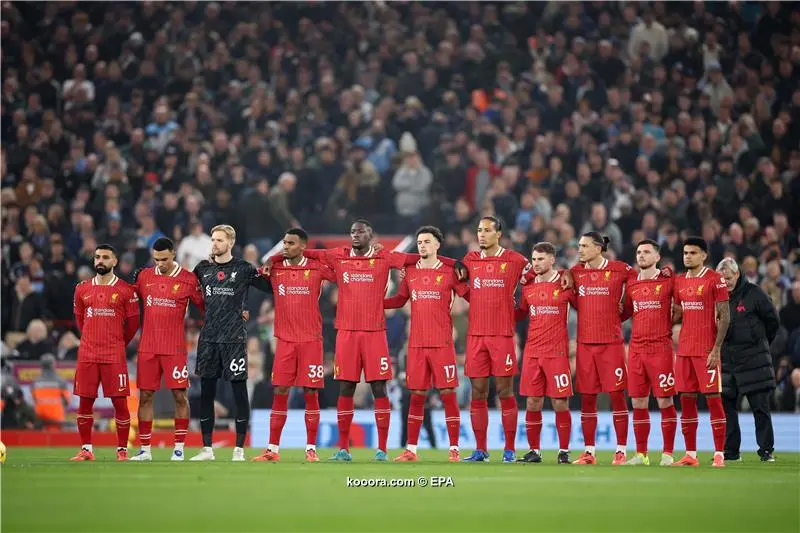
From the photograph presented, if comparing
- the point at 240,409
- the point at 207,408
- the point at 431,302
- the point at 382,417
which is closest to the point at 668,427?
the point at 431,302

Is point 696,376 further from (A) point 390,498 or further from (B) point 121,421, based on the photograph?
(B) point 121,421

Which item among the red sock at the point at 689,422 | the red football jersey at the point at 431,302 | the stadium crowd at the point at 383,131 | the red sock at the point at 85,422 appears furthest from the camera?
the stadium crowd at the point at 383,131

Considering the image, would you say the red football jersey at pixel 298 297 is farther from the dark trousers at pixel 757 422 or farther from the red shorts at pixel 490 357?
the dark trousers at pixel 757 422

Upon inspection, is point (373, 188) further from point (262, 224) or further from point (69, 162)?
point (69, 162)

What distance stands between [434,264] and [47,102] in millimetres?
15593

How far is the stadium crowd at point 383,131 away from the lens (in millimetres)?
22984

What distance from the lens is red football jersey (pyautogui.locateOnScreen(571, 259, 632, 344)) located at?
547 inches

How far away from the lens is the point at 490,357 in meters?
13.9

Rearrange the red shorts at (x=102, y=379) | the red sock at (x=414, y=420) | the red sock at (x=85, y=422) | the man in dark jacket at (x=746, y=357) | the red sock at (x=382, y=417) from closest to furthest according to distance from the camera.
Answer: the red sock at (x=414, y=420), the red sock at (x=382, y=417), the red sock at (x=85, y=422), the red shorts at (x=102, y=379), the man in dark jacket at (x=746, y=357)

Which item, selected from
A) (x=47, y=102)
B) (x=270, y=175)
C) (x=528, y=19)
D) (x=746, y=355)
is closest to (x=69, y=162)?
(x=47, y=102)

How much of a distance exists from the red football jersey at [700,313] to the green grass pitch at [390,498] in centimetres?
142

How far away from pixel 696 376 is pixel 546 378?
1610mm

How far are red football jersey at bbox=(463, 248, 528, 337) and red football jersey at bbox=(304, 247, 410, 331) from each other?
769mm

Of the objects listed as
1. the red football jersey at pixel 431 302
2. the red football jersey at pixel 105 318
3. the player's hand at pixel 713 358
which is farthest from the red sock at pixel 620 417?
the red football jersey at pixel 105 318
